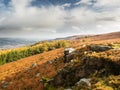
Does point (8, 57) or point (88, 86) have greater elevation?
point (88, 86)

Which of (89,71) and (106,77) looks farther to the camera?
(89,71)

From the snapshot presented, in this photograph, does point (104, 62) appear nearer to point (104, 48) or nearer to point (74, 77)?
point (74, 77)

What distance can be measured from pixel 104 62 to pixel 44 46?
110m

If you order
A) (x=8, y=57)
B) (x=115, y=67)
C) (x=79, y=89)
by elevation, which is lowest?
(x=8, y=57)

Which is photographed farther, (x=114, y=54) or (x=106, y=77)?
(x=114, y=54)

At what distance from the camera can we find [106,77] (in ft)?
60.2

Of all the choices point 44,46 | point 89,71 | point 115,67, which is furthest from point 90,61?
point 44,46

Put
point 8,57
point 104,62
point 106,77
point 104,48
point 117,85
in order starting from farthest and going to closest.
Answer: point 8,57, point 104,48, point 104,62, point 106,77, point 117,85

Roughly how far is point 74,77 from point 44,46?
359ft

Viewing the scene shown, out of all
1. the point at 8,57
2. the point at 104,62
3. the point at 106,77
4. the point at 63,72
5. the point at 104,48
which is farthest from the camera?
the point at 8,57

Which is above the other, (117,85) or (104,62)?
(104,62)

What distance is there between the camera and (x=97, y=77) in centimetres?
1875

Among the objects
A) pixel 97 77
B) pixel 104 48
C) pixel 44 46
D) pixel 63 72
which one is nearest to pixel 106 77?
pixel 97 77

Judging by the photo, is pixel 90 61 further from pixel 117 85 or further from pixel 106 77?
pixel 117 85
